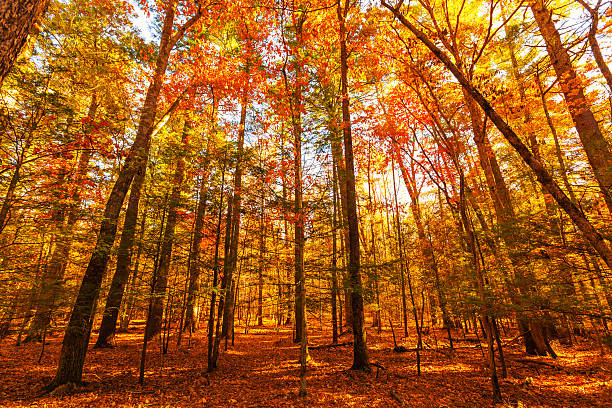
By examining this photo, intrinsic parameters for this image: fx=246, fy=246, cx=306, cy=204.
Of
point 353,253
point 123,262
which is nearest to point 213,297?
point 123,262

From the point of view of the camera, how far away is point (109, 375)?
7.18 metres

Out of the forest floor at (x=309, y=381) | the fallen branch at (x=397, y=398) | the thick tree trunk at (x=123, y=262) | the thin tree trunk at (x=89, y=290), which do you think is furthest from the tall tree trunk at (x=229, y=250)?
the fallen branch at (x=397, y=398)

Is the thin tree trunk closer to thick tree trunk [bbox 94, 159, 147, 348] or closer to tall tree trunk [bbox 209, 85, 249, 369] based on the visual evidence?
thick tree trunk [bbox 94, 159, 147, 348]

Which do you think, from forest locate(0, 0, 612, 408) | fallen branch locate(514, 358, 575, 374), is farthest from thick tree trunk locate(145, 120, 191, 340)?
fallen branch locate(514, 358, 575, 374)

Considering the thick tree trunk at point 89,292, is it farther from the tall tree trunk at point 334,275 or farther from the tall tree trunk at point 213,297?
the tall tree trunk at point 334,275

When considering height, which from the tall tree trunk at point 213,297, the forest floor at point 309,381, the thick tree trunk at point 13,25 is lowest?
the forest floor at point 309,381

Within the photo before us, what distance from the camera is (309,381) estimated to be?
7254 mm

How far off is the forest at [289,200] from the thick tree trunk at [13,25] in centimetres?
1

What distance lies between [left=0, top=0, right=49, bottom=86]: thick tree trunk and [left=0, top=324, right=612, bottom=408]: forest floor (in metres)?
6.83

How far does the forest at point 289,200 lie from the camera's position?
5.41 meters

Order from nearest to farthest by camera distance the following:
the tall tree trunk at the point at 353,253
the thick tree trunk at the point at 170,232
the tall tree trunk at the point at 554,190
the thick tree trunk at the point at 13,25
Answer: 1. the thick tree trunk at the point at 13,25
2. the tall tree trunk at the point at 554,190
3. the thick tree trunk at the point at 170,232
4. the tall tree trunk at the point at 353,253

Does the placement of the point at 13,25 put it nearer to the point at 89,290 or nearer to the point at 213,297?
the point at 89,290

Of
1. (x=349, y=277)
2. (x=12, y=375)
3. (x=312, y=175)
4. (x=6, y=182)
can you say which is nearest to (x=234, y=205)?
(x=312, y=175)

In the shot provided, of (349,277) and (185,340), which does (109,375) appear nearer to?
(185,340)
